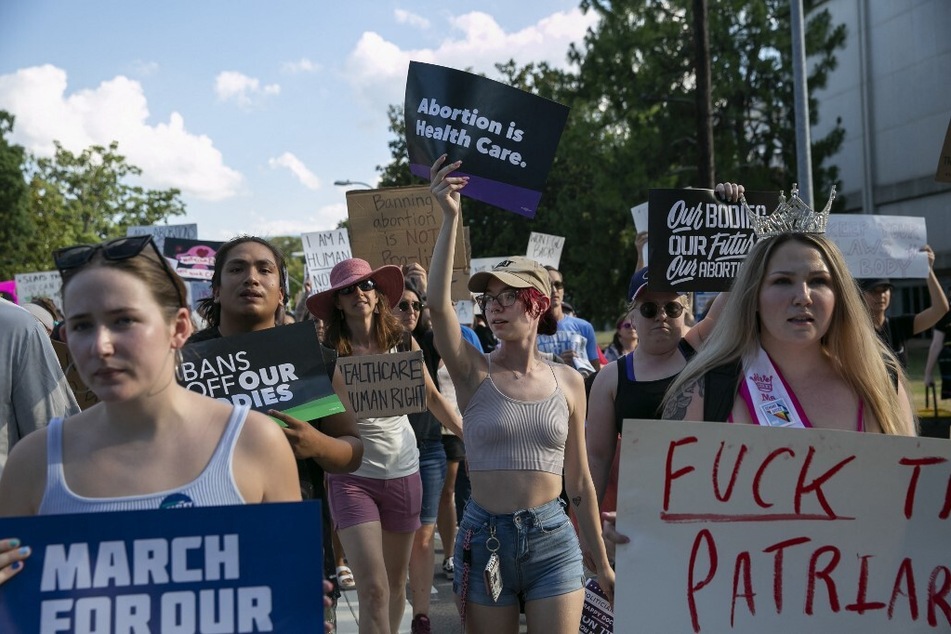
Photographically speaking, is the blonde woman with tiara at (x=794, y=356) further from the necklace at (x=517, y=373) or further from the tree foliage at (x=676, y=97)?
the tree foliage at (x=676, y=97)

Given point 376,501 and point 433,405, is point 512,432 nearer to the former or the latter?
point 376,501

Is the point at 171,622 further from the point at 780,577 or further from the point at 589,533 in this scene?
the point at 589,533

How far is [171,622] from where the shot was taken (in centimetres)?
227

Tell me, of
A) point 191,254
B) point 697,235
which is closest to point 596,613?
point 697,235

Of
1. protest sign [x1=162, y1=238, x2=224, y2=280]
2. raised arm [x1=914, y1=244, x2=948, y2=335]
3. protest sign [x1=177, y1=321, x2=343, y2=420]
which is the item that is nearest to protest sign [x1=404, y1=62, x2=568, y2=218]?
protest sign [x1=177, y1=321, x2=343, y2=420]

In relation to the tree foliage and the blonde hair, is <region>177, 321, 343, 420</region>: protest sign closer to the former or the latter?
the blonde hair

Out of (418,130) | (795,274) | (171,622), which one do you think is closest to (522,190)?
(418,130)

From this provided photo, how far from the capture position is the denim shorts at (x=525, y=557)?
164 inches

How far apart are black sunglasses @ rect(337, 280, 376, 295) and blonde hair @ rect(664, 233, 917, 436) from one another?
2.82 m

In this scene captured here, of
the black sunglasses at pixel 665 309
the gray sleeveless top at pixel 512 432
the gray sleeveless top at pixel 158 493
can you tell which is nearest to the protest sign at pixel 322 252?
the black sunglasses at pixel 665 309

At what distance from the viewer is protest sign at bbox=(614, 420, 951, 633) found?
2.76 m

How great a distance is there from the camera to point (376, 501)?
18.5 ft

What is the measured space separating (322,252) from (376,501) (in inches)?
310

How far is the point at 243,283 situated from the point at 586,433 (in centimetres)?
165
